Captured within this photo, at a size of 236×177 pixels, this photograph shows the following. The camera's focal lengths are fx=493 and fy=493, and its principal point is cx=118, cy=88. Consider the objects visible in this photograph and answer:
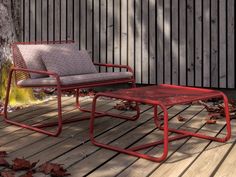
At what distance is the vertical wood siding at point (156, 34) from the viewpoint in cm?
614

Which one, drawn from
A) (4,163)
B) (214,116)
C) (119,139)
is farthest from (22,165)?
(214,116)

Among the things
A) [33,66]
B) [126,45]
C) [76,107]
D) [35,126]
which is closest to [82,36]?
[126,45]

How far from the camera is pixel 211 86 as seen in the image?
6227 mm

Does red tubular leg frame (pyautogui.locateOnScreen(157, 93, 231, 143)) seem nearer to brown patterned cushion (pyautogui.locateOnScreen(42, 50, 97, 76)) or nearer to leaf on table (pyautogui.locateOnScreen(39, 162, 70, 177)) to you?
brown patterned cushion (pyautogui.locateOnScreen(42, 50, 97, 76))

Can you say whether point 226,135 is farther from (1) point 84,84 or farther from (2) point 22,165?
A: (2) point 22,165

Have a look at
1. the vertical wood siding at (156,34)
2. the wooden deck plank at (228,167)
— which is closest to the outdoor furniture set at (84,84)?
the wooden deck plank at (228,167)

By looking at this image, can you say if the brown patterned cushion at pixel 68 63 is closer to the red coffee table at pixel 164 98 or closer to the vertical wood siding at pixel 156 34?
the red coffee table at pixel 164 98

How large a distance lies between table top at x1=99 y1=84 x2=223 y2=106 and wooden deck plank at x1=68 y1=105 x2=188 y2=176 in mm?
414

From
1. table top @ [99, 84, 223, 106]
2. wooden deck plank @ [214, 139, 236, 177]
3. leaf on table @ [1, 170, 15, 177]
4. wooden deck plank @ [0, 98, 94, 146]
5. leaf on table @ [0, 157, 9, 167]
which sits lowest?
wooden deck plank @ [214, 139, 236, 177]

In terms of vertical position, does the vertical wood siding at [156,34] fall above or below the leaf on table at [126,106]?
above

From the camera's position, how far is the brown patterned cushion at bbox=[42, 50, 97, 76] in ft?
16.0

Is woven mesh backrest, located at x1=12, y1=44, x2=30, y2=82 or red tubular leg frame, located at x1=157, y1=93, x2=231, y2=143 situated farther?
woven mesh backrest, located at x1=12, y1=44, x2=30, y2=82

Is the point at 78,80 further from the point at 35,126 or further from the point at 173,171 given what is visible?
the point at 173,171

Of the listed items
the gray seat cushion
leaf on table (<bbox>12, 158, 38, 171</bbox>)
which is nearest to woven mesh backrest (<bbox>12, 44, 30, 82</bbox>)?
the gray seat cushion
